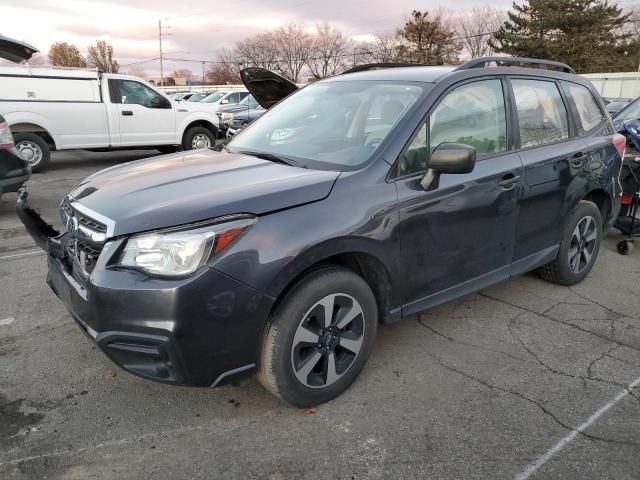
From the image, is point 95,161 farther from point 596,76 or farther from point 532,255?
point 596,76

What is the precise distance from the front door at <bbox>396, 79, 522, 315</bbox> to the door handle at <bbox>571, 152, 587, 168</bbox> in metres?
0.72

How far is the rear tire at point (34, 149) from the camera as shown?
405 inches

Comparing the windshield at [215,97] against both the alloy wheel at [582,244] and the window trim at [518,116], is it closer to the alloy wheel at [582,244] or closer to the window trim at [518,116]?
the window trim at [518,116]

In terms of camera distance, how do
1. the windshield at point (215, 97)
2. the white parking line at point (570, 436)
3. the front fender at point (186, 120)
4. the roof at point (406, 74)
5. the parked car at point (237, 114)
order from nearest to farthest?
the white parking line at point (570, 436) < the roof at point (406, 74) < the front fender at point (186, 120) < the parked car at point (237, 114) < the windshield at point (215, 97)

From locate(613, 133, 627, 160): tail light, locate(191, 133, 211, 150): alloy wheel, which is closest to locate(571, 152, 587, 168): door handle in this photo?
locate(613, 133, 627, 160): tail light

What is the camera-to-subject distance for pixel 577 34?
42.3 m

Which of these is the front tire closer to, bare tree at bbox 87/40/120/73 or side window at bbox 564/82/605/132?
side window at bbox 564/82/605/132

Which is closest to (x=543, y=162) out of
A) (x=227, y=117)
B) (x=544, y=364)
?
(x=544, y=364)

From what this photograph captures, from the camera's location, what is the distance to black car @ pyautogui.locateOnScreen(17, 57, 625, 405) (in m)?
2.29

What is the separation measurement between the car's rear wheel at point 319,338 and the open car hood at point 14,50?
5.51 metres

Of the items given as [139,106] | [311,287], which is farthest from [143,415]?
[139,106]

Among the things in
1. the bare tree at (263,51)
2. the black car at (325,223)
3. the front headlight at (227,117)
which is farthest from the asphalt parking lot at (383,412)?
A: the bare tree at (263,51)

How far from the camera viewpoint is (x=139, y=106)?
1159cm

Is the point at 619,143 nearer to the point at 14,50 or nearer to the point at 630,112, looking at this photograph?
the point at 630,112
